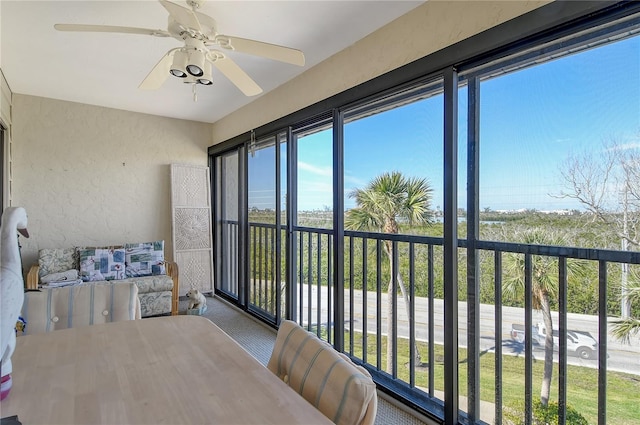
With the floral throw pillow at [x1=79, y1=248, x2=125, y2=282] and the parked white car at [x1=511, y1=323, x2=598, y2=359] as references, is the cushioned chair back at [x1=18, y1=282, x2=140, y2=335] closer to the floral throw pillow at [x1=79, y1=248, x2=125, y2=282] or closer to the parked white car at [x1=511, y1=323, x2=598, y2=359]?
the parked white car at [x1=511, y1=323, x2=598, y2=359]

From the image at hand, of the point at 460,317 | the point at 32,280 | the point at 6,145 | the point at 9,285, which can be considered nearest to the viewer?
the point at 9,285

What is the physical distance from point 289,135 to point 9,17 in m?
2.17

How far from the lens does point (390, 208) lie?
2.47 meters

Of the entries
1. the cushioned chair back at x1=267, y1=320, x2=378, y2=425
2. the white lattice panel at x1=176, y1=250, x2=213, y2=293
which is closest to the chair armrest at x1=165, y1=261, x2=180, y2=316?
the white lattice panel at x1=176, y1=250, x2=213, y2=293

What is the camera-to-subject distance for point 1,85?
3238 millimetres

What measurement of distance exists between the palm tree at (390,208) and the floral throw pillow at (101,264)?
3066mm

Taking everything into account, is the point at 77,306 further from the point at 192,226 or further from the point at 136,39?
the point at 192,226

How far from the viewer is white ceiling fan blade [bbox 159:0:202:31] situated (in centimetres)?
146

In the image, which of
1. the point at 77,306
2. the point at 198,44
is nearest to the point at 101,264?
the point at 77,306

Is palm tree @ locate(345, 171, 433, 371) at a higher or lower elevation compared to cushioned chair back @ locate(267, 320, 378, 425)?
higher

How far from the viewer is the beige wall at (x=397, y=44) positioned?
5.75 ft

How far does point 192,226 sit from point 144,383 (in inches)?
163

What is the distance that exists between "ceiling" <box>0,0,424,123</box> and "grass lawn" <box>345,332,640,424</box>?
2144 millimetres

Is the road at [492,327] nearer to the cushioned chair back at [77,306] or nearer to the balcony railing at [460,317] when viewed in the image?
the balcony railing at [460,317]
